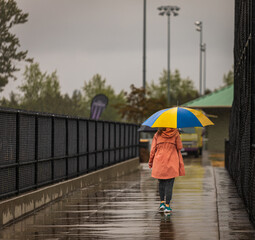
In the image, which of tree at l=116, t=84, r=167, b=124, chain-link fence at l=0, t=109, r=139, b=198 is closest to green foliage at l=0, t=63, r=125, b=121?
tree at l=116, t=84, r=167, b=124

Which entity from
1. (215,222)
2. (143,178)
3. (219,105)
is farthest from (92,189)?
(219,105)

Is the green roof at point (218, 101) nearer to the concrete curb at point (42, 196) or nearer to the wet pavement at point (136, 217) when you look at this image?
the concrete curb at point (42, 196)

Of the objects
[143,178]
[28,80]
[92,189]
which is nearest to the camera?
[92,189]

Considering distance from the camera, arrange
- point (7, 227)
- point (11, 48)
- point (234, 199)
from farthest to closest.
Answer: point (11, 48) < point (234, 199) < point (7, 227)

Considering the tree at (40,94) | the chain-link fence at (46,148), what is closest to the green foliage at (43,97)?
the tree at (40,94)

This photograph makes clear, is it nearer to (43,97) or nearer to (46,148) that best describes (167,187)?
(46,148)

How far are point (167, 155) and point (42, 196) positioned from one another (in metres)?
2.87

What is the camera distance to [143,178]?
84.8 feet

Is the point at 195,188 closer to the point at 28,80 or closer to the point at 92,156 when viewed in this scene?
the point at 92,156

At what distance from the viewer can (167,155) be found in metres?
14.4

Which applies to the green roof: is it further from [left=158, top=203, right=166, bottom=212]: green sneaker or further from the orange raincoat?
the orange raincoat

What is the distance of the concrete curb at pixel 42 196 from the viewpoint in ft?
42.1

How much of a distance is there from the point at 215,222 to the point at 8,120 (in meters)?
4.01

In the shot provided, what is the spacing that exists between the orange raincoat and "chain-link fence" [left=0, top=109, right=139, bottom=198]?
2.50m
